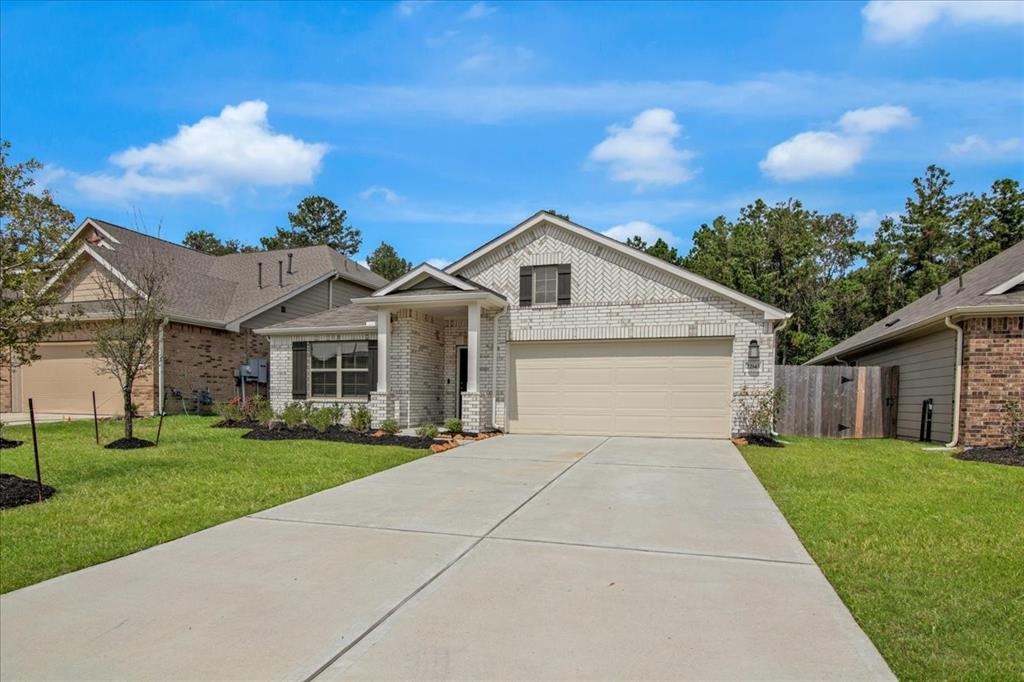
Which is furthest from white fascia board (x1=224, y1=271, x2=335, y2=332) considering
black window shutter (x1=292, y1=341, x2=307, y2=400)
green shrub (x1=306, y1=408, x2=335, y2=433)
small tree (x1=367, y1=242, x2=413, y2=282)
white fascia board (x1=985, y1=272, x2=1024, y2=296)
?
small tree (x1=367, y1=242, x2=413, y2=282)

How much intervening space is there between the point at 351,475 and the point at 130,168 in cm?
1346

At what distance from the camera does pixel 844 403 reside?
45.3 ft

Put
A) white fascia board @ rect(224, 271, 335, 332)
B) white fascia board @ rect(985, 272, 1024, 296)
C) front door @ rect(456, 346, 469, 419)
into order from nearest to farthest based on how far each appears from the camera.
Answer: white fascia board @ rect(985, 272, 1024, 296) < front door @ rect(456, 346, 469, 419) < white fascia board @ rect(224, 271, 335, 332)

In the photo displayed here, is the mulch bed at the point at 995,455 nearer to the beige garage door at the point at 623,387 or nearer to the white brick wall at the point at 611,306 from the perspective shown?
the white brick wall at the point at 611,306

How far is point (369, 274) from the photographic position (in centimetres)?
2498

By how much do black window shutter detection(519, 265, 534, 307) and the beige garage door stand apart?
43.1 inches

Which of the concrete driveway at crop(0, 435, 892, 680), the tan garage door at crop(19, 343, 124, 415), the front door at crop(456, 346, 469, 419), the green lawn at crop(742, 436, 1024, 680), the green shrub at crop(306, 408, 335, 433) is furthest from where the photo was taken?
the tan garage door at crop(19, 343, 124, 415)

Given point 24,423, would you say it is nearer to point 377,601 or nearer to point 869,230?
point 377,601

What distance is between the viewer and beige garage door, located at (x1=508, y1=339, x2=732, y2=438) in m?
12.7

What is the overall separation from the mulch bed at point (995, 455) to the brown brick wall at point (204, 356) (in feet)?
62.8

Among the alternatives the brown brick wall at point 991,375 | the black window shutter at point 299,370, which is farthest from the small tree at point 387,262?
the brown brick wall at point 991,375

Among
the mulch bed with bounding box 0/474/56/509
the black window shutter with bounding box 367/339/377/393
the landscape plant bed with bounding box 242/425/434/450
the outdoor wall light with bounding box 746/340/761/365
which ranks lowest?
the landscape plant bed with bounding box 242/425/434/450

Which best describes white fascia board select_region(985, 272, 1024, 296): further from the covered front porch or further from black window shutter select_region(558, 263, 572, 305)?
the covered front porch

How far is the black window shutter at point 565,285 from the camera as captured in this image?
13.6m
